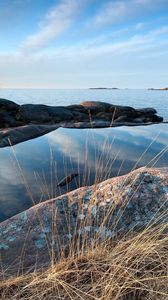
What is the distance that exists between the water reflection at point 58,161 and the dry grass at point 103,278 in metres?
2.11

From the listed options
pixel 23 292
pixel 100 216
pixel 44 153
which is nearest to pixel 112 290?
pixel 23 292

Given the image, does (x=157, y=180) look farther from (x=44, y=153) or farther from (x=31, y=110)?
(x=31, y=110)

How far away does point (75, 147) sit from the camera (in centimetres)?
1498

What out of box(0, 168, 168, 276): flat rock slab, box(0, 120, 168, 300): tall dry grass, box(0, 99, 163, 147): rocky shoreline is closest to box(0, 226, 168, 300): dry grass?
box(0, 120, 168, 300): tall dry grass

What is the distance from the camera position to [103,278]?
2.82 metres

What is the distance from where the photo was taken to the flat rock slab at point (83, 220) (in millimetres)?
3574

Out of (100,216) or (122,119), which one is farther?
(122,119)

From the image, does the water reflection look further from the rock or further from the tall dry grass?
the rock

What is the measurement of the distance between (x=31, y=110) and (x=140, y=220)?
939 inches

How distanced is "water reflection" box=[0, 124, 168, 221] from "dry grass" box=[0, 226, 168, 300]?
83.1 inches

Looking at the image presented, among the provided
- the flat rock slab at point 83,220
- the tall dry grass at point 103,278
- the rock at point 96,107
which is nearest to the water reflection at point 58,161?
the flat rock slab at point 83,220

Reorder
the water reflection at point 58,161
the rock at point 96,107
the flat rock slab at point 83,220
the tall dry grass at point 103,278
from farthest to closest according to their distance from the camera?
the rock at point 96,107 < the water reflection at point 58,161 < the flat rock slab at point 83,220 < the tall dry grass at point 103,278

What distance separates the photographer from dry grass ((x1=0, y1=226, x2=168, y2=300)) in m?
2.61

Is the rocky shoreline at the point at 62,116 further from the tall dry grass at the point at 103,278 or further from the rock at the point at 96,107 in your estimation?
the tall dry grass at the point at 103,278
